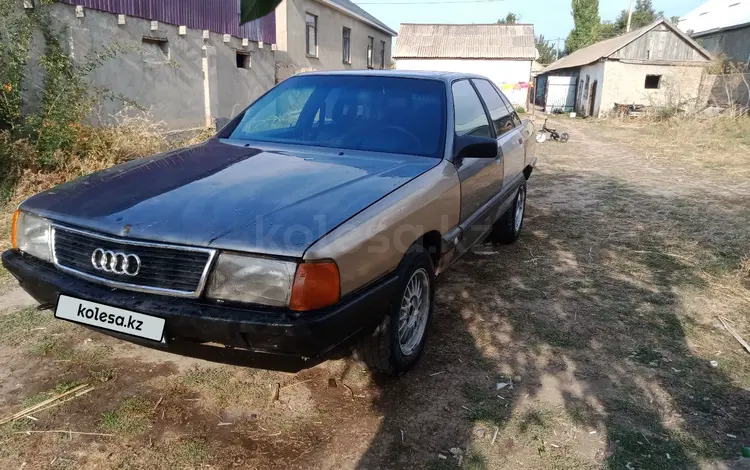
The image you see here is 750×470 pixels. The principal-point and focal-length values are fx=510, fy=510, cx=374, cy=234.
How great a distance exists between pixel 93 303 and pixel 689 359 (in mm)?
3168

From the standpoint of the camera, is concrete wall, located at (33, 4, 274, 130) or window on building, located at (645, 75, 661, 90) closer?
concrete wall, located at (33, 4, 274, 130)

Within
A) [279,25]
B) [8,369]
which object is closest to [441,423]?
[8,369]

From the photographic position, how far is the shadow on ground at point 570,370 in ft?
7.36

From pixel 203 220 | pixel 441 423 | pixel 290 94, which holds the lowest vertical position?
pixel 441 423

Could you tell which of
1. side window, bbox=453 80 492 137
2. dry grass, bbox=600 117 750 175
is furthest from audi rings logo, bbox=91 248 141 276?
dry grass, bbox=600 117 750 175

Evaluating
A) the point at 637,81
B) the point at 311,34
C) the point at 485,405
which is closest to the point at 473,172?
the point at 485,405

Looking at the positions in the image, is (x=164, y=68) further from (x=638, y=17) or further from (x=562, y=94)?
(x=638, y=17)

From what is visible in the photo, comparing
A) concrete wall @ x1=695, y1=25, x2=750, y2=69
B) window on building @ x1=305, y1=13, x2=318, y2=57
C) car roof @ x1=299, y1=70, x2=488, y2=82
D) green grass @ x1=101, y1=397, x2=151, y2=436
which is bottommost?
green grass @ x1=101, y1=397, x2=151, y2=436

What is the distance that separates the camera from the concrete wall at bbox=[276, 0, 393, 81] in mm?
16156

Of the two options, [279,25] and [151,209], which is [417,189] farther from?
[279,25]

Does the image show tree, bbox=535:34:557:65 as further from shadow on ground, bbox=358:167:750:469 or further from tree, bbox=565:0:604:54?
shadow on ground, bbox=358:167:750:469

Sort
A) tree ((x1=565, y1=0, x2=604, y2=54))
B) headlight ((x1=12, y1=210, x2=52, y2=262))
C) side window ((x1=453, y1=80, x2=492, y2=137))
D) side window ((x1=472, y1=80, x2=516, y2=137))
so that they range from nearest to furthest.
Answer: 1. headlight ((x1=12, y1=210, x2=52, y2=262))
2. side window ((x1=453, y1=80, x2=492, y2=137))
3. side window ((x1=472, y1=80, x2=516, y2=137))
4. tree ((x1=565, y1=0, x2=604, y2=54))

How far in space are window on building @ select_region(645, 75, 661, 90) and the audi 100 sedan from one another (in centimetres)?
2513

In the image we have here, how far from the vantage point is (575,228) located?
225 inches
